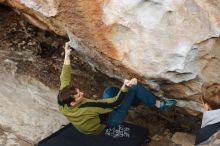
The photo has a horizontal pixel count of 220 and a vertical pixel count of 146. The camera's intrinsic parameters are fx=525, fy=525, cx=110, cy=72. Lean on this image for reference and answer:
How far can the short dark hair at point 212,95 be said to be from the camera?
407 centimetres

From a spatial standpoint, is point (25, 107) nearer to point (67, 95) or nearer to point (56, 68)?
point (56, 68)

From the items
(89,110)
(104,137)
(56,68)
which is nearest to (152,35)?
(89,110)

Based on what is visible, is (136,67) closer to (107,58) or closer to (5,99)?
(107,58)

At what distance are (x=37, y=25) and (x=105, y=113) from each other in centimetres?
163

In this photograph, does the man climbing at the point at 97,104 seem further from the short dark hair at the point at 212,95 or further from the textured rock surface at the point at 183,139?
the short dark hair at the point at 212,95

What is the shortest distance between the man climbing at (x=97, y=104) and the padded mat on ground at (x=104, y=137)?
0.37m

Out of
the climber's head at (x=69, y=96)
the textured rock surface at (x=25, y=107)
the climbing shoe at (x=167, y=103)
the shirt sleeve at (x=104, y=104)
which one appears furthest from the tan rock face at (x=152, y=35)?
the textured rock surface at (x=25, y=107)

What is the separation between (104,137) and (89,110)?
0.81 m

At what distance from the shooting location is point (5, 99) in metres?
6.10

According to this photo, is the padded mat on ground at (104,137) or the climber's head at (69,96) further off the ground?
the climber's head at (69,96)

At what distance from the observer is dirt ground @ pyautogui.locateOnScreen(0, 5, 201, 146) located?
5.82 meters

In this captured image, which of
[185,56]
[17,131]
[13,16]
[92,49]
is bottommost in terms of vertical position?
[17,131]

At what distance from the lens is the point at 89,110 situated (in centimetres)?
496

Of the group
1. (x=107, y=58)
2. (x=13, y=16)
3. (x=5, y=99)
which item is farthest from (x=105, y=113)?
(x=13, y=16)
